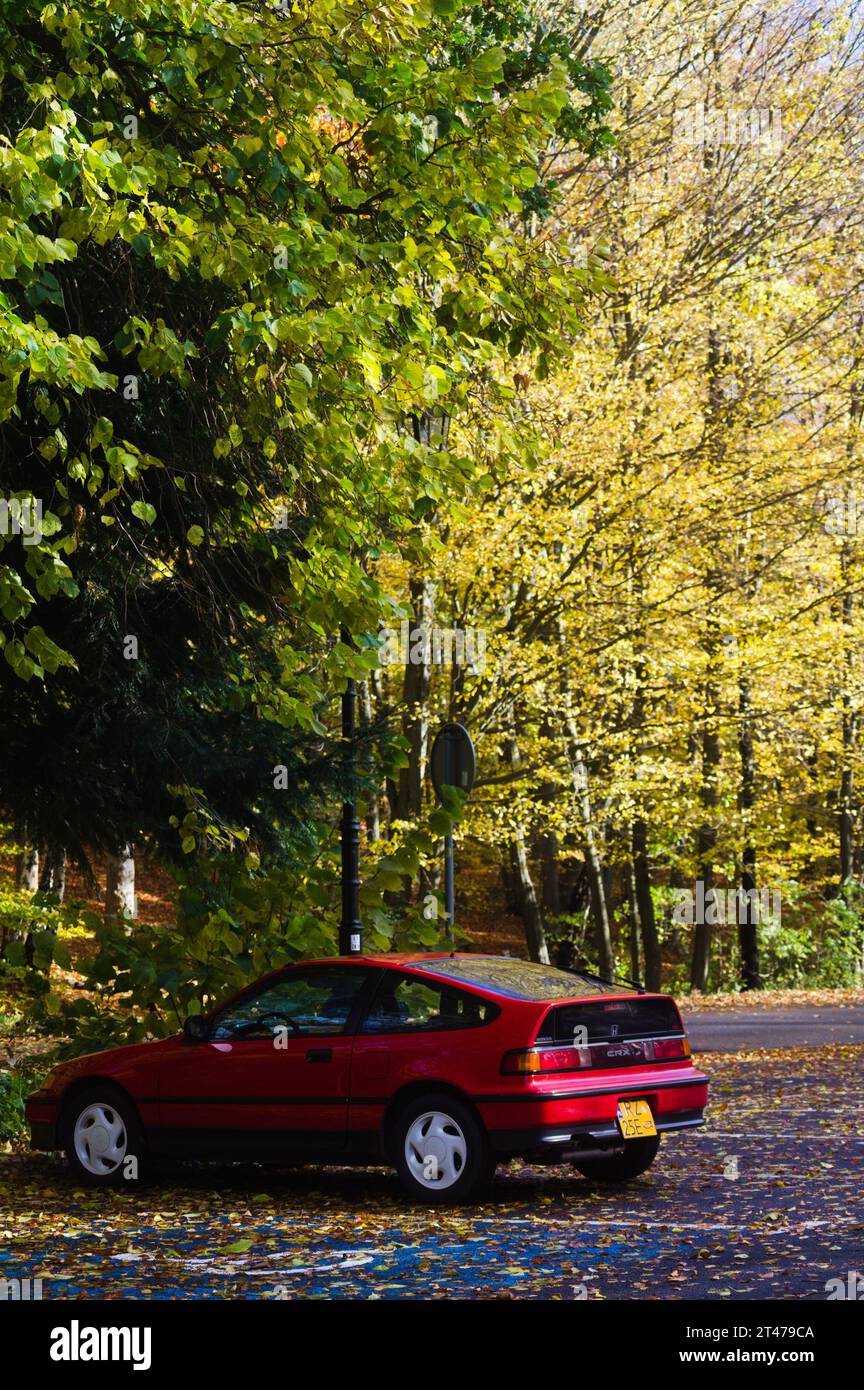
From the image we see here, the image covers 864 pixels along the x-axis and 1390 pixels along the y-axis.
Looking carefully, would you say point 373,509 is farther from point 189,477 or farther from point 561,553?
point 561,553

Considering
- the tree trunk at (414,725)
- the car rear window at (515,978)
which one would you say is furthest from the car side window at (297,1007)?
the tree trunk at (414,725)

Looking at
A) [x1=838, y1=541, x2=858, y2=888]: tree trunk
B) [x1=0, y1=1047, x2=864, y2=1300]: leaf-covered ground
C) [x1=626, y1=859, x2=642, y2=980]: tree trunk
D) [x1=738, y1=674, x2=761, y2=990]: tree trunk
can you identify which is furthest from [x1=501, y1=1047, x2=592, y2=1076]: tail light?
[x1=626, y1=859, x2=642, y2=980]: tree trunk

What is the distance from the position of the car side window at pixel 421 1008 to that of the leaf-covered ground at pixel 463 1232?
1005 millimetres

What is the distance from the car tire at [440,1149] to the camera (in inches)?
369

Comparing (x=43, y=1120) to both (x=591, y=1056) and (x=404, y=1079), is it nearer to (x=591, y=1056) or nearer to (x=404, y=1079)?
(x=404, y=1079)

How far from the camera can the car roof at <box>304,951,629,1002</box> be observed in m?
9.91

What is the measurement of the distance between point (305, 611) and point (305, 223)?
2833 mm

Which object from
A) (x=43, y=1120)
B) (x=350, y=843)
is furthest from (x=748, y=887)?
(x=43, y=1120)

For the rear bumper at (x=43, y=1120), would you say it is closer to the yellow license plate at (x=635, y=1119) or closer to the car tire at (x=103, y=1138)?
the car tire at (x=103, y=1138)

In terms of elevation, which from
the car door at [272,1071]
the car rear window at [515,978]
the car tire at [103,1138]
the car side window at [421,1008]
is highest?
the car rear window at [515,978]

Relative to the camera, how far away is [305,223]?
8727mm

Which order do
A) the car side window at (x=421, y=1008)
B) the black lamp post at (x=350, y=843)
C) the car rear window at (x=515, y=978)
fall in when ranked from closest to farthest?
the car side window at (x=421, y=1008) → the car rear window at (x=515, y=978) → the black lamp post at (x=350, y=843)

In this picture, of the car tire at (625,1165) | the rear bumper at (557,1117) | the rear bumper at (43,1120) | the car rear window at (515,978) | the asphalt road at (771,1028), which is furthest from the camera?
the asphalt road at (771,1028)

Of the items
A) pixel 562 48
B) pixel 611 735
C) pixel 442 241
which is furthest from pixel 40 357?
pixel 611 735
